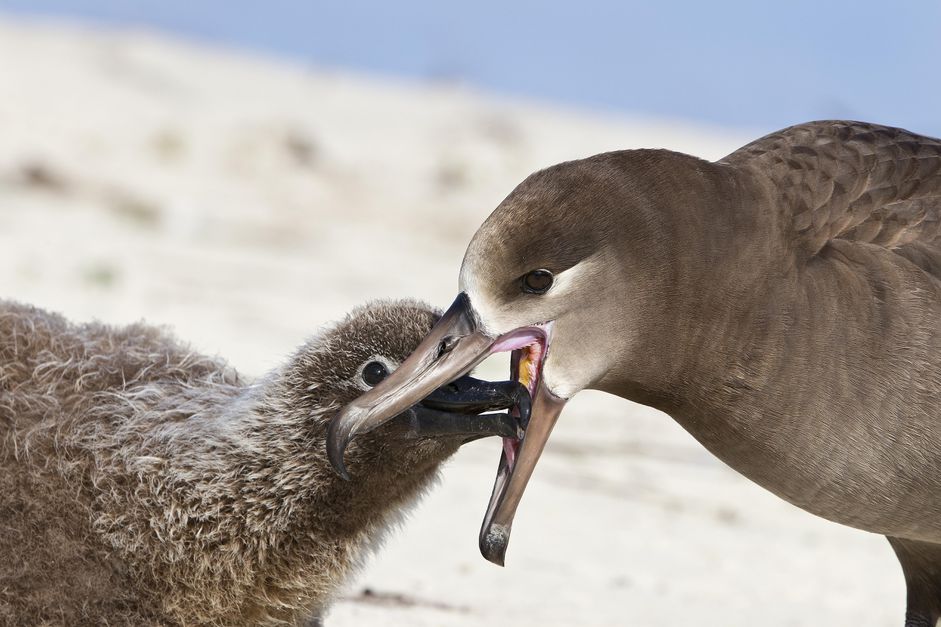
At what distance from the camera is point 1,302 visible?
535cm

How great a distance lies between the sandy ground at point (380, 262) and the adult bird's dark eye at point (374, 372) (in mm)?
644

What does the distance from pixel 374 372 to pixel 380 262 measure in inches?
423

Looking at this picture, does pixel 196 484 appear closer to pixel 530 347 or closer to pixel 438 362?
pixel 438 362

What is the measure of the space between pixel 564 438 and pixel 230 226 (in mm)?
7311

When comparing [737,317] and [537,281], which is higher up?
[537,281]

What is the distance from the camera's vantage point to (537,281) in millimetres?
3965

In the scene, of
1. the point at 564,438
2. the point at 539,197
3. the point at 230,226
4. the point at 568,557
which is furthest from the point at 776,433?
the point at 230,226

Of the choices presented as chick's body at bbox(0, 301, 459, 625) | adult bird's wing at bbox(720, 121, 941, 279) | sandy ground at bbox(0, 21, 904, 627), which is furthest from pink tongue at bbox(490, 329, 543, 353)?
sandy ground at bbox(0, 21, 904, 627)

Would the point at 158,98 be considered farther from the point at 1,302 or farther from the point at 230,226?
the point at 1,302

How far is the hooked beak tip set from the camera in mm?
4051

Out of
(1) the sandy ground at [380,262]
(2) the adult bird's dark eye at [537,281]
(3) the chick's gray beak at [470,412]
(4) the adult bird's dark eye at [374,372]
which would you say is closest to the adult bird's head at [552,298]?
(2) the adult bird's dark eye at [537,281]

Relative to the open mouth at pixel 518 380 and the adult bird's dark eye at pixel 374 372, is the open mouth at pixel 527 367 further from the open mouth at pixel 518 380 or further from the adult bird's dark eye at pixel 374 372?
the adult bird's dark eye at pixel 374 372

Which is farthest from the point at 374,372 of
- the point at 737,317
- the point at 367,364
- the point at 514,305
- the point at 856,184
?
the point at 856,184

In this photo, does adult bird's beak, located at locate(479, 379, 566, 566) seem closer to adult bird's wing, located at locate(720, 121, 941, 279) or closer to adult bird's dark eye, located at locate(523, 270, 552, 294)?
adult bird's dark eye, located at locate(523, 270, 552, 294)
